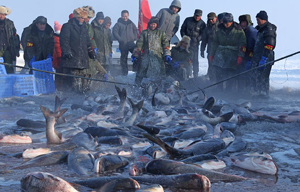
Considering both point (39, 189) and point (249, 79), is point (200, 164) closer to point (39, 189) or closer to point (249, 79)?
point (39, 189)

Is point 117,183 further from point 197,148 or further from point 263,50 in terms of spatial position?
point 263,50

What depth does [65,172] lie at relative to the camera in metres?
3.97

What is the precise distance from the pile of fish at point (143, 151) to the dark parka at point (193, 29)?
657 centimetres

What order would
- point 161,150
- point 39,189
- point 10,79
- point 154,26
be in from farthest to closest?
point 154,26 → point 10,79 → point 161,150 → point 39,189

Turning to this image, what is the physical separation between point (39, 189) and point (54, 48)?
1075cm

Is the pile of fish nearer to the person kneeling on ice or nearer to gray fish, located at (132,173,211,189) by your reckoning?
gray fish, located at (132,173,211,189)

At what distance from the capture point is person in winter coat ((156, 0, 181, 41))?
1434 centimetres

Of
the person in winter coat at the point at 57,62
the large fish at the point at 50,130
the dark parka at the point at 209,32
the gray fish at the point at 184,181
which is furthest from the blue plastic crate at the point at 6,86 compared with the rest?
the gray fish at the point at 184,181

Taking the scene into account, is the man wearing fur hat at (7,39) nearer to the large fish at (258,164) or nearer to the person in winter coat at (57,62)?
the person in winter coat at (57,62)

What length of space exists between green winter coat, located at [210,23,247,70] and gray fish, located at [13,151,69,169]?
8896 millimetres

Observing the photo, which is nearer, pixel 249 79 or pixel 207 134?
pixel 207 134

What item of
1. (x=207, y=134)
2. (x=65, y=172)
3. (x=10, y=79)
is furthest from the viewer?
(x=10, y=79)

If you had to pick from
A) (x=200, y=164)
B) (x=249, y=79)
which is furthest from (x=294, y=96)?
(x=200, y=164)

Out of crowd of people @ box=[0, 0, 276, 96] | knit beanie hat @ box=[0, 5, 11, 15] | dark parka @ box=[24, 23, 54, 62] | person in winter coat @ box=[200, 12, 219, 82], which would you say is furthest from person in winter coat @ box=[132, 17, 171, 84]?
knit beanie hat @ box=[0, 5, 11, 15]
